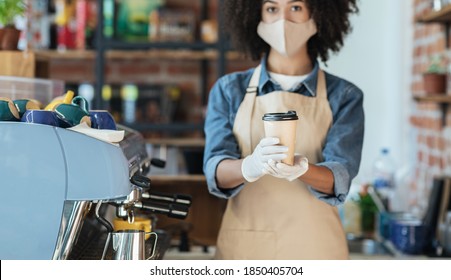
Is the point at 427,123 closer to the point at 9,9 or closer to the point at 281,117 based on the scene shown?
the point at 9,9

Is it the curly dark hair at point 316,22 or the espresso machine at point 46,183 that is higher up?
the curly dark hair at point 316,22

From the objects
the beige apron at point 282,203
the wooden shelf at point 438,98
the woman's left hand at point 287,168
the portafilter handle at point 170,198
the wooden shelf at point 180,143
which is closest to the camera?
the woman's left hand at point 287,168

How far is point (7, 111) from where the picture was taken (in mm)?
1414

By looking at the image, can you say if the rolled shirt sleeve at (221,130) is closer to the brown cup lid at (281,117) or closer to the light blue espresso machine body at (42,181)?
the brown cup lid at (281,117)

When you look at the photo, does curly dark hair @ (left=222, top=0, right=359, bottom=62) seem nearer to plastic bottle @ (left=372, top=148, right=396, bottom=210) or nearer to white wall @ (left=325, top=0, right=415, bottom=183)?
plastic bottle @ (left=372, top=148, right=396, bottom=210)

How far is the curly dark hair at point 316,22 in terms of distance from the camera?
199cm

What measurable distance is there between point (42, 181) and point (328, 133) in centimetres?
79

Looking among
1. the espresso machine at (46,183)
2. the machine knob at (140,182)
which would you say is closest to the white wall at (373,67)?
the machine knob at (140,182)

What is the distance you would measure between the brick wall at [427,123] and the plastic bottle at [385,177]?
13 centimetres

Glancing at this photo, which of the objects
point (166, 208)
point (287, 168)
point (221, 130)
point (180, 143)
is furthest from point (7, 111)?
point (180, 143)
